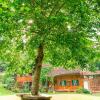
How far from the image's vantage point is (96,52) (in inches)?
540

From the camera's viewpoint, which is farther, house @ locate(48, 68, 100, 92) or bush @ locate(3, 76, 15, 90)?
bush @ locate(3, 76, 15, 90)

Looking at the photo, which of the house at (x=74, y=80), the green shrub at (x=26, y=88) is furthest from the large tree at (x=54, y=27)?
→ the house at (x=74, y=80)

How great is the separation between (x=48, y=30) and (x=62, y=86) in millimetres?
41570

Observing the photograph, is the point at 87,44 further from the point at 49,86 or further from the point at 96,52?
the point at 49,86

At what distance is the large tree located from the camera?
11430 mm

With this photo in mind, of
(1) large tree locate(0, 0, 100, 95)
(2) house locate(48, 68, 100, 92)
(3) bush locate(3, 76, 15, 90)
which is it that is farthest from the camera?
(3) bush locate(3, 76, 15, 90)

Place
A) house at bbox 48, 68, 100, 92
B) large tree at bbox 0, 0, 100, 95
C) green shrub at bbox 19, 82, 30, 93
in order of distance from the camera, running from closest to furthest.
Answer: large tree at bbox 0, 0, 100, 95 < green shrub at bbox 19, 82, 30, 93 < house at bbox 48, 68, 100, 92

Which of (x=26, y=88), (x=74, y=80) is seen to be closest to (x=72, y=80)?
(x=74, y=80)

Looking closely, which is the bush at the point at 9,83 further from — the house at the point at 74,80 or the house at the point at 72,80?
the house at the point at 74,80

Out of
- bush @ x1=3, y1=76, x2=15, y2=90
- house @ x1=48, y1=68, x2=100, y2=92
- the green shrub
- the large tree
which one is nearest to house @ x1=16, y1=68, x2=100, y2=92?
house @ x1=48, y1=68, x2=100, y2=92

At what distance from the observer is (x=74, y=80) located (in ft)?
169

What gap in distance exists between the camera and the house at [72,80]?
50125mm

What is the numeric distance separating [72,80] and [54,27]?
133 feet

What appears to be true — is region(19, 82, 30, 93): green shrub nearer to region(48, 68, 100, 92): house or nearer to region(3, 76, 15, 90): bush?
region(3, 76, 15, 90): bush
